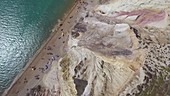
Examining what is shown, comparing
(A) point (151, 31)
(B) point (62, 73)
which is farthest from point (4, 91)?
(A) point (151, 31)

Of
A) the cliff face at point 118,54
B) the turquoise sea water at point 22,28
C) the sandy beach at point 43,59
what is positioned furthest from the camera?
the turquoise sea water at point 22,28

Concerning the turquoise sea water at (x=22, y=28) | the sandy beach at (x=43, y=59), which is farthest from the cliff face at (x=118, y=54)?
the turquoise sea water at (x=22, y=28)

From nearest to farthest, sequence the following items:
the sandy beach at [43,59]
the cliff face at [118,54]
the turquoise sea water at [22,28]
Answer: the cliff face at [118,54], the sandy beach at [43,59], the turquoise sea water at [22,28]

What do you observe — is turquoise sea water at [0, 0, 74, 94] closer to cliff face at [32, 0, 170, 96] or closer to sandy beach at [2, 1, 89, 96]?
sandy beach at [2, 1, 89, 96]

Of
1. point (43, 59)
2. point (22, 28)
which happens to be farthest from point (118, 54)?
point (22, 28)

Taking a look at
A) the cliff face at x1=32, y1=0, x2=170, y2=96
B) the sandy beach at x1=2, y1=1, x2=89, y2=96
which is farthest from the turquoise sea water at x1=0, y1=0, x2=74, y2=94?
the cliff face at x1=32, y1=0, x2=170, y2=96

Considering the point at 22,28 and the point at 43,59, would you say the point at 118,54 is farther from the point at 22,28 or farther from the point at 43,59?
the point at 22,28

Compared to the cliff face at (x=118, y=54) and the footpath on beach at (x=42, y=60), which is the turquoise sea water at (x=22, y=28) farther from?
the cliff face at (x=118, y=54)

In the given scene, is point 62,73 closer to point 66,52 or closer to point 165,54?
point 66,52
